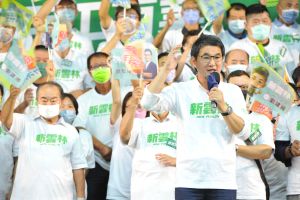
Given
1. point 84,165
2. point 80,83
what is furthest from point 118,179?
point 80,83

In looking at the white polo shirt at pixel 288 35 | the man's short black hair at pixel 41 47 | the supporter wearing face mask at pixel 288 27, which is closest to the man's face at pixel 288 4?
the supporter wearing face mask at pixel 288 27

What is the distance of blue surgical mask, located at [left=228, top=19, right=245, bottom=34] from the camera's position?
8.73 meters

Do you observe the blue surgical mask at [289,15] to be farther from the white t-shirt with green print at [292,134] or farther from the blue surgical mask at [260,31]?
the white t-shirt with green print at [292,134]

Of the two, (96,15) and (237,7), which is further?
(96,15)

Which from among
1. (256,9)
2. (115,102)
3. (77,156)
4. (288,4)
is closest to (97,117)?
(115,102)

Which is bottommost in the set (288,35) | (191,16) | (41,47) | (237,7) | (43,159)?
(43,159)

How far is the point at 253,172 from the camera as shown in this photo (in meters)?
6.54

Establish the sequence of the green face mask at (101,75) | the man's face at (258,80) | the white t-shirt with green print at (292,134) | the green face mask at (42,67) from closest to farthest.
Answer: the man's face at (258,80), the white t-shirt with green print at (292,134), the green face mask at (101,75), the green face mask at (42,67)

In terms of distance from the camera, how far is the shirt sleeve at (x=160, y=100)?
5.32 m

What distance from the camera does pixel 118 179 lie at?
7250 millimetres

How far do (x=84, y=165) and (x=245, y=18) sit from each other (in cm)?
269

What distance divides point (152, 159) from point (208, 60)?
164 centimetres

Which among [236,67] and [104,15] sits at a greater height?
[104,15]

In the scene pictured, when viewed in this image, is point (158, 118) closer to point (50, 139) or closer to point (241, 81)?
point (241, 81)
